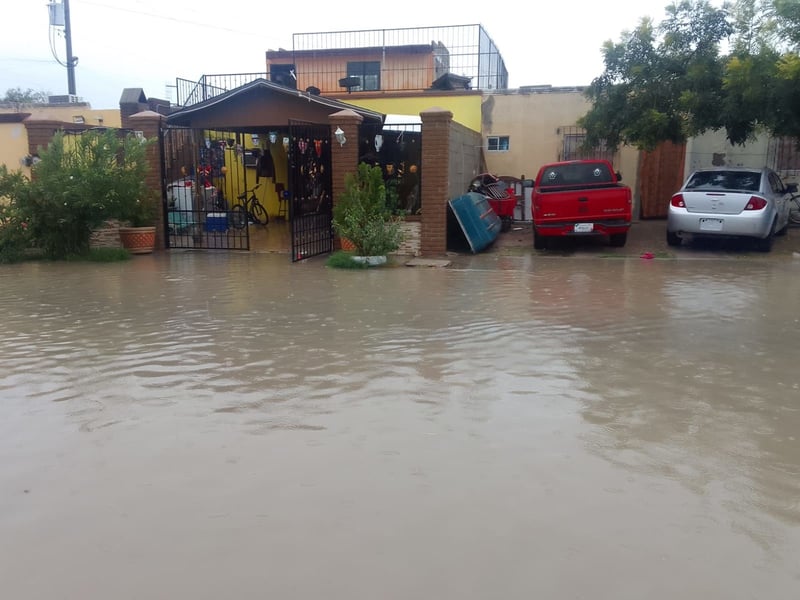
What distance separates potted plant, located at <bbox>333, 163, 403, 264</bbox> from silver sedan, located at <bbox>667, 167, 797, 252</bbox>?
546 centimetres

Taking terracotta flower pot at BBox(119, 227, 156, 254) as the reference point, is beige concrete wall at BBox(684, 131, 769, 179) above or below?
above

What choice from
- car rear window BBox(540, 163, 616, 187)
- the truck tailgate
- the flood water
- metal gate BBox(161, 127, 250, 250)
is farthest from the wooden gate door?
the flood water

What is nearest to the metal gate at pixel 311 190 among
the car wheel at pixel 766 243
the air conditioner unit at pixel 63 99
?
the car wheel at pixel 766 243

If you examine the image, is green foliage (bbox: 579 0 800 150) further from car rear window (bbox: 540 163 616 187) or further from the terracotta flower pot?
the terracotta flower pot

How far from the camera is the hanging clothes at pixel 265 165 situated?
20312mm

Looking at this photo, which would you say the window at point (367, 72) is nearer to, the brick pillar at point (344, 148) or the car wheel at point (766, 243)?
the brick pillar at point (344, 148)

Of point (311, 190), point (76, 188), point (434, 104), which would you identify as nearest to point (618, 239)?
point (311, 190)

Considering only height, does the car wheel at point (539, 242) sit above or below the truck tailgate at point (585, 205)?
below

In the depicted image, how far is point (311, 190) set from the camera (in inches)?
603

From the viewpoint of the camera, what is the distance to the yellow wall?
20.0 meters

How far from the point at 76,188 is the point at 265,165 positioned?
8366mm

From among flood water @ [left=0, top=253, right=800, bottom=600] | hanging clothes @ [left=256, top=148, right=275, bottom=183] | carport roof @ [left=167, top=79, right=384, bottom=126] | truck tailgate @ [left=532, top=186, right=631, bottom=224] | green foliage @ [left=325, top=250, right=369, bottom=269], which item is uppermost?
carport roof @ [left=167, top=79, right=384, bottom=126]

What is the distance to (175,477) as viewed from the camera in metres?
3.94

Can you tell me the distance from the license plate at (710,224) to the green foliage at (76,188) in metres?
10.4
